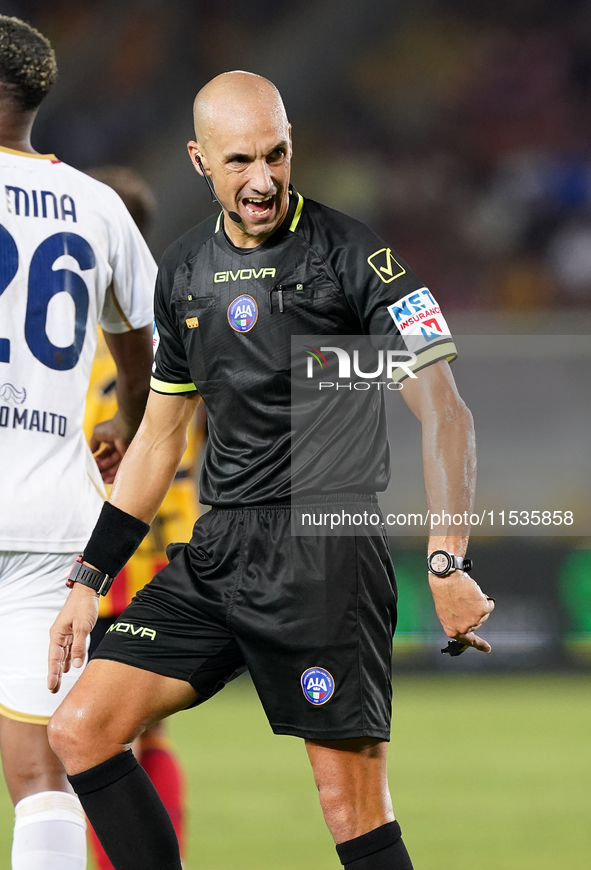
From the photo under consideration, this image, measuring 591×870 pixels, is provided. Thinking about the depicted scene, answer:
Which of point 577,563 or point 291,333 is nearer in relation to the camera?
point 291,333

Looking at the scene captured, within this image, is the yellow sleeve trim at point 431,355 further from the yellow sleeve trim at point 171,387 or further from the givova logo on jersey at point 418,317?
the yellow sleeve trim at point 171,387

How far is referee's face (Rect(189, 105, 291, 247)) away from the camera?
255 cm

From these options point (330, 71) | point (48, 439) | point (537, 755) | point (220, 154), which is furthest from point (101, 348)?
point (330, 71)

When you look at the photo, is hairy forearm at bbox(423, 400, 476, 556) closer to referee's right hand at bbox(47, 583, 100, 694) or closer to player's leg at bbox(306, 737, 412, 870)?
player's leg at bbox(306, 737, 412, 870)

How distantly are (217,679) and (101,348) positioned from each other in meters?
1.85

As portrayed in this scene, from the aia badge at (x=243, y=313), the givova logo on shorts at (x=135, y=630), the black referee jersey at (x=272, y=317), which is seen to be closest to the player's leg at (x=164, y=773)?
the givova logo on shorts at (x=135, y=630)

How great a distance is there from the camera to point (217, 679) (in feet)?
8.57

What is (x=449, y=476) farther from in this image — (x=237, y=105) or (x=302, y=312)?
(x=237, y=105)

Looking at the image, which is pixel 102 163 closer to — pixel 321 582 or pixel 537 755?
pixel 537 755

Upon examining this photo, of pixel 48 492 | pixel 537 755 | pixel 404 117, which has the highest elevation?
pixel 404 117

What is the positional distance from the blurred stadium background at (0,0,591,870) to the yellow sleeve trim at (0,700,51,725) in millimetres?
4985

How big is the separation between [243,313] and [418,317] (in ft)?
1.35

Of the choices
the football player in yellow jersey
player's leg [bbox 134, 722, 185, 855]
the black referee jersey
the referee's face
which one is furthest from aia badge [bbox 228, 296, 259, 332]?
player's leg [bbox 134, 722, 185, 855]

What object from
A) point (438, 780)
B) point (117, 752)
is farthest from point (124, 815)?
point (438, 780)
